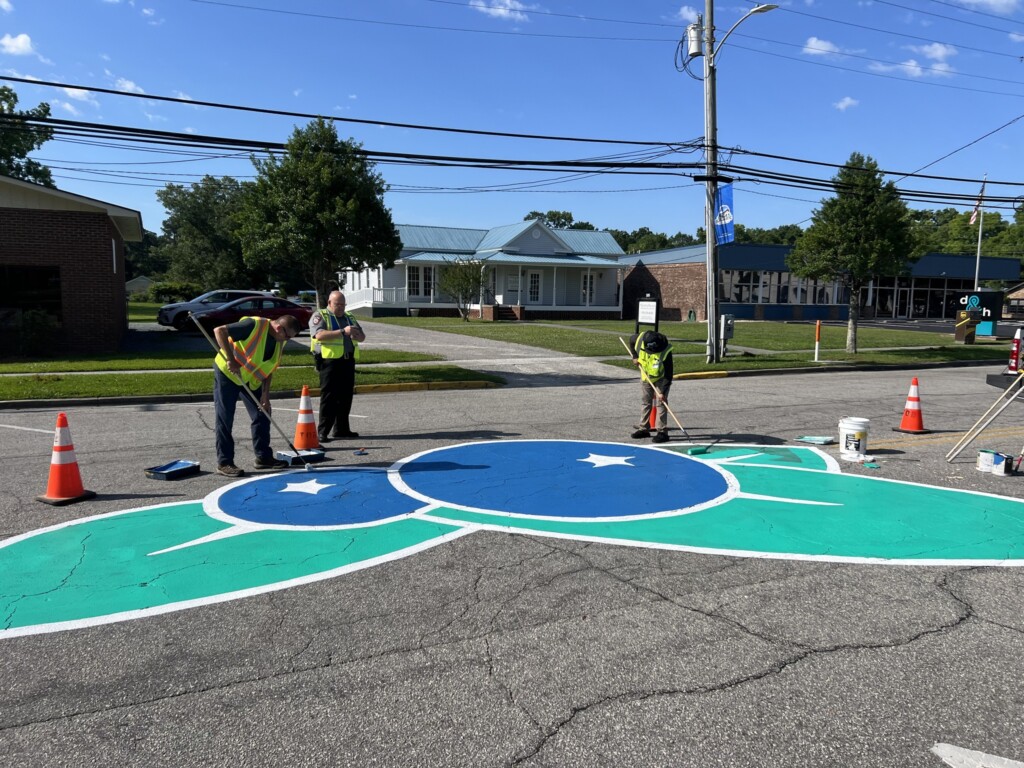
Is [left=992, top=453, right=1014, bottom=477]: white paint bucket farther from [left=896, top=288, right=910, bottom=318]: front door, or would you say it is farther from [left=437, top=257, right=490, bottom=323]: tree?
[left=896, top=288, right=910, bottom=318]: front door

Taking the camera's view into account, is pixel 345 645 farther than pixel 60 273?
No

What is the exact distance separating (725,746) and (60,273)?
21.7m

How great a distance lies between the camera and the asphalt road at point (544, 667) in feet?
9.73

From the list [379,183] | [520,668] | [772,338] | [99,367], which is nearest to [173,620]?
[520,668]

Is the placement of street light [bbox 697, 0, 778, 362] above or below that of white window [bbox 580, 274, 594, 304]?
above

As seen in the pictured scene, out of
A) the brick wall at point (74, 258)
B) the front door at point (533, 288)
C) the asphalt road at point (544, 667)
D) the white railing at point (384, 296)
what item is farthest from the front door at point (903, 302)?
the asphalt road at point (544, 667)

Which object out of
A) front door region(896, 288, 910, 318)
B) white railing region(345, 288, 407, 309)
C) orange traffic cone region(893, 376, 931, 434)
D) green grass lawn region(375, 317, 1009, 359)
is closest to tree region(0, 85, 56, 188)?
white railing region(345, 288, 407, 309)

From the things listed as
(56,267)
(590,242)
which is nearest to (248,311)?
(56,267)

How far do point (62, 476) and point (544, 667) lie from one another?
503cm

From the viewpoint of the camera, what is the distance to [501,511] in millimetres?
6191

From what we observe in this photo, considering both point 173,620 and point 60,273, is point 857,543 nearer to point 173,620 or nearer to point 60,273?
point 173,620

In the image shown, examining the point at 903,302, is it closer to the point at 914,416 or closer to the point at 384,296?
the point at 384,296

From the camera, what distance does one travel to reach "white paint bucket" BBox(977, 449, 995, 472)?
7.81 metres

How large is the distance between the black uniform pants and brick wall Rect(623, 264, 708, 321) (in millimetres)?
39107
